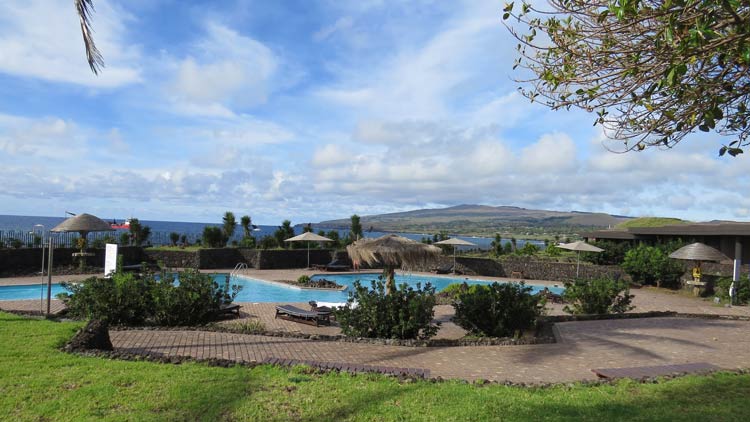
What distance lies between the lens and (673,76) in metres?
3.90

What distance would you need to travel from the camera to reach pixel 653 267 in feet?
68.2

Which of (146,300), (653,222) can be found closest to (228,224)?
(146,300)

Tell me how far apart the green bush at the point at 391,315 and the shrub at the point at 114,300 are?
392 cm

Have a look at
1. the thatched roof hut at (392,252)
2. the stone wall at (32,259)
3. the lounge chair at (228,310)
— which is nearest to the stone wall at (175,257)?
the stone wall at (32,259)

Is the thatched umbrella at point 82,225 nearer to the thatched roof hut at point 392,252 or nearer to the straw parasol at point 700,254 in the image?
the thatched roof hut at point 392,252

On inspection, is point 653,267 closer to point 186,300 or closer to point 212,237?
point 186,300

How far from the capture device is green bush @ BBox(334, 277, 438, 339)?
895 centimetres

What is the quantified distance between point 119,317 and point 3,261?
14948 millimetres

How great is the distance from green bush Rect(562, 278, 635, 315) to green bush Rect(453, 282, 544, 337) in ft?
11.0

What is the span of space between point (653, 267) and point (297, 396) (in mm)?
20108

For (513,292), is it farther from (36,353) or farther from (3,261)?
(3,261)

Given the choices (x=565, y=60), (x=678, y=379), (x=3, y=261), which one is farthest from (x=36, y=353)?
(x=3, y=261)

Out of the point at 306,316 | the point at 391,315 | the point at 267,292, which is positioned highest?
the point at 391,315

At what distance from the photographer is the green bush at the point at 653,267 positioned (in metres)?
20.6
